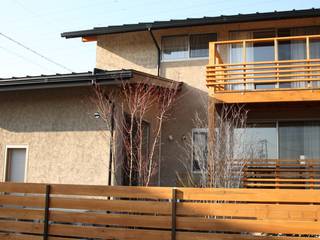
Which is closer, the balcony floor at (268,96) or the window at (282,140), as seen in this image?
the balcony floor at (268,96)

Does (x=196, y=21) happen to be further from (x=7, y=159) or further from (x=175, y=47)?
(x=7, y=159)

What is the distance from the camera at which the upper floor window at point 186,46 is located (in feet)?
43.8

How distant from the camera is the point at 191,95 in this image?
509 inches

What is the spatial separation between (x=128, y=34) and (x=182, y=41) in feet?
7.00

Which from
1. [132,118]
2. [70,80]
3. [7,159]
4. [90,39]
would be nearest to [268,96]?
[132,118]

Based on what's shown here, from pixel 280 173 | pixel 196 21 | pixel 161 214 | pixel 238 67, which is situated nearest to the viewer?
pixel 161 214

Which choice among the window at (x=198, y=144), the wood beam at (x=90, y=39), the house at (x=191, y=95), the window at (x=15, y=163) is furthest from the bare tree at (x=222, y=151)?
the wood beam at (x=90, y=39)

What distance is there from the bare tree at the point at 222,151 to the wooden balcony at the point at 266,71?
0.66 metres

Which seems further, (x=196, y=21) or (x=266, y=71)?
(x=196, y=21)

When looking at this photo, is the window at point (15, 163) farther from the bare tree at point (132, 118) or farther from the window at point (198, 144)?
the window at point (198, 144)

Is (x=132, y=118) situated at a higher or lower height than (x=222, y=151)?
higher

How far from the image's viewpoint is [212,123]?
33.3 ft

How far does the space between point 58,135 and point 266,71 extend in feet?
18.4

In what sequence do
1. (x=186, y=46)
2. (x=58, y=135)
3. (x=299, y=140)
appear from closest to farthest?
(x=58, y=135), (x=299, y=140), (x=186, y=46)
